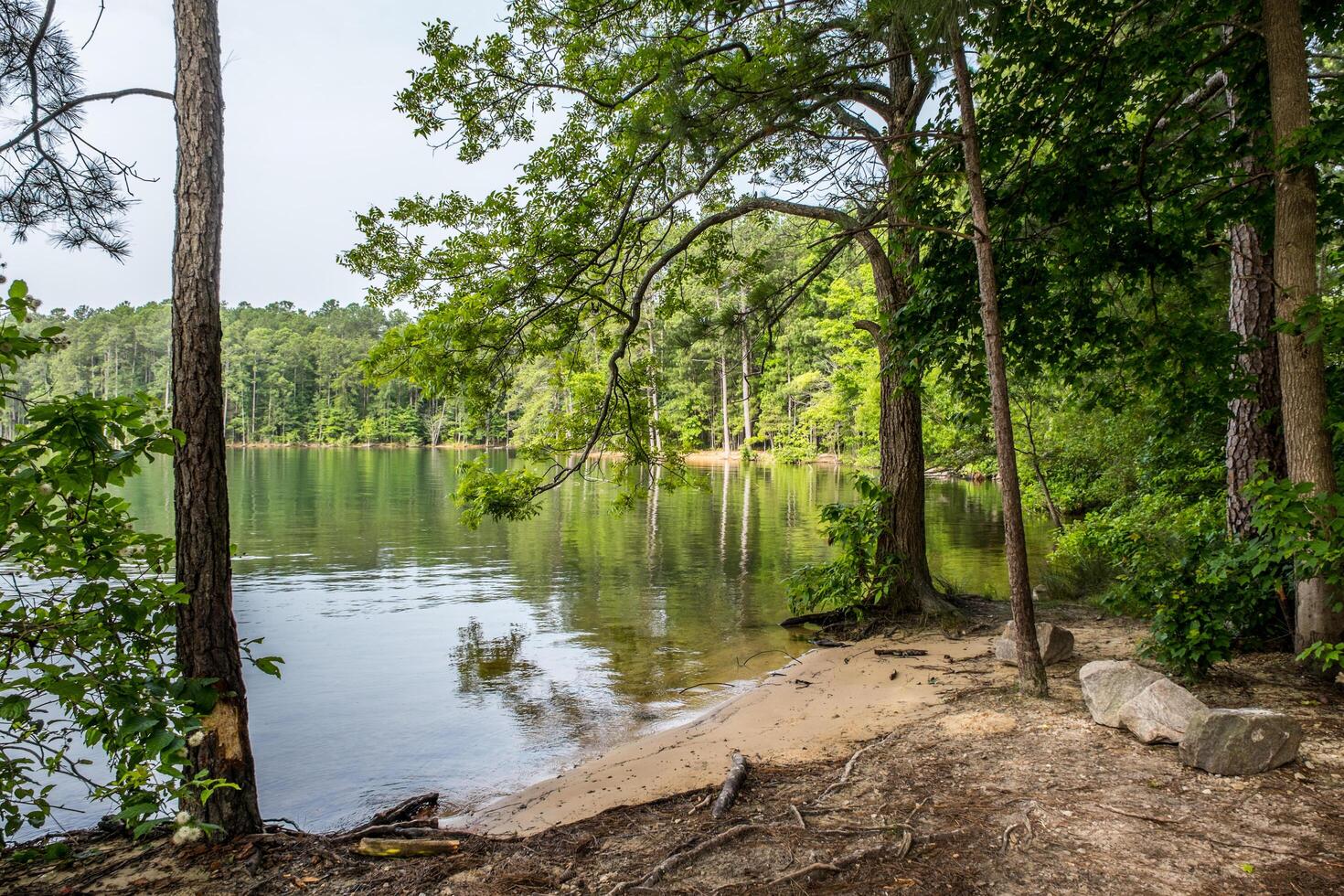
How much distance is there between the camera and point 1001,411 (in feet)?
17.3

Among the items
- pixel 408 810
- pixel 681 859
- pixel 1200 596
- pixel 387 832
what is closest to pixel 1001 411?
pixel 1200 596

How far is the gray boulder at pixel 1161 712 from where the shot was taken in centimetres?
407

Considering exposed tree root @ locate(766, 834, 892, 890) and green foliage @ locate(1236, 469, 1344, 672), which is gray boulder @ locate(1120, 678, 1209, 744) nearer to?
green foliage @ locate(1236, 469, 1344, 672)

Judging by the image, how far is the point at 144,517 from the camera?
67.4ft

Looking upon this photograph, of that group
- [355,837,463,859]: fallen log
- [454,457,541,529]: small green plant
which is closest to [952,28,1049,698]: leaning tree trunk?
[355,837,463,859]: fallen log

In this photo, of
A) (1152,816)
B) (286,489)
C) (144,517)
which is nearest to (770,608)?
(1152,816)

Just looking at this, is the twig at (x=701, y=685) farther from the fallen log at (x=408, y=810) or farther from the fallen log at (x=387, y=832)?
the fallen log at (x=387, y=832)

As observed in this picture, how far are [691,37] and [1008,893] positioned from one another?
23.3 feet

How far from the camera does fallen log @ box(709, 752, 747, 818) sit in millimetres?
4016

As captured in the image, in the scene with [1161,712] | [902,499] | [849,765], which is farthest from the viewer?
[902,499]

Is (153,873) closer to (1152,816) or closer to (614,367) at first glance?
(1152,816)

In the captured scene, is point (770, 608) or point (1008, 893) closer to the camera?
point (1008, 893)

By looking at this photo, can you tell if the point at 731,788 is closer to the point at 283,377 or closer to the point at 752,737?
the point at 752,737

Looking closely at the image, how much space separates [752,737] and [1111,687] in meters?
2.53
